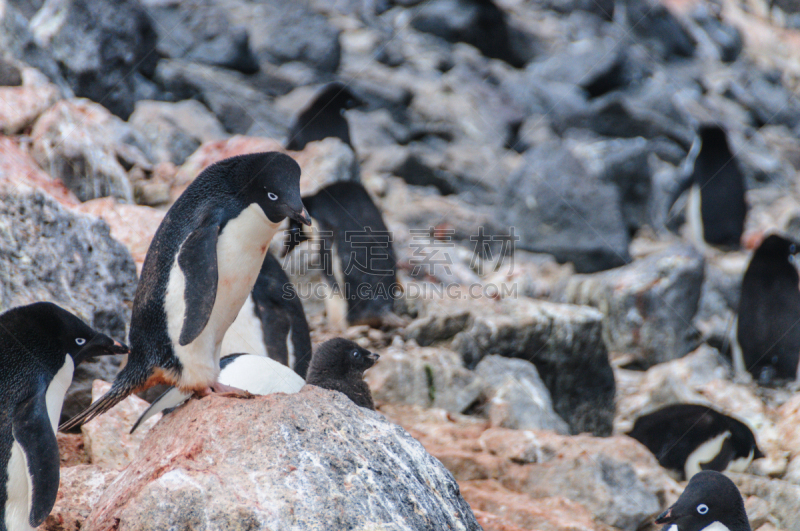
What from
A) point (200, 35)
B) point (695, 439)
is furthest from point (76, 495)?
point (200, 35)

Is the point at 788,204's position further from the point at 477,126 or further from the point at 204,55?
the point at 204,55

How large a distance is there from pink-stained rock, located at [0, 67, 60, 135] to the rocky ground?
0.9 inches

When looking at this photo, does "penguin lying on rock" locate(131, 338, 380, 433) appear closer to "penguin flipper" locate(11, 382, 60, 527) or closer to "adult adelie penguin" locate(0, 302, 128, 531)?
"adult adelie penguin" locate(0, 302, 128, 531)

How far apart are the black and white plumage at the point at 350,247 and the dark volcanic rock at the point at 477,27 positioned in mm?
10024

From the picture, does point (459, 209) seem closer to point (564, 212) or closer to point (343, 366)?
point (564, 212)

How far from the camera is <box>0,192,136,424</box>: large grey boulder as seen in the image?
3.60 m

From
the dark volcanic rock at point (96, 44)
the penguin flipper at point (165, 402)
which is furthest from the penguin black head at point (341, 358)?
the dark volcanic rock at point (96, 44)

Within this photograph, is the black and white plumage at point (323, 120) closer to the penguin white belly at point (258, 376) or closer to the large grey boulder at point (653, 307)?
the large grey boulder at point (653, 307)

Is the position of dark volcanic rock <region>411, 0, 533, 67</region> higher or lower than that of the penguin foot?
lower

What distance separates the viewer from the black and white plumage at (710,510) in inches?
129

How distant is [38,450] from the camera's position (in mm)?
2436

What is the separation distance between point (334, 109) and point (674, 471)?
5034 millimetres

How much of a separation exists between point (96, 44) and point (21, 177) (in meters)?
4.80

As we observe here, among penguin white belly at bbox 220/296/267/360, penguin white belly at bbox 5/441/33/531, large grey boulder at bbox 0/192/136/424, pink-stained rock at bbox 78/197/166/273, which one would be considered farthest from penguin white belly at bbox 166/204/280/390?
pink-stained rock at bbox 78/197/166/273
